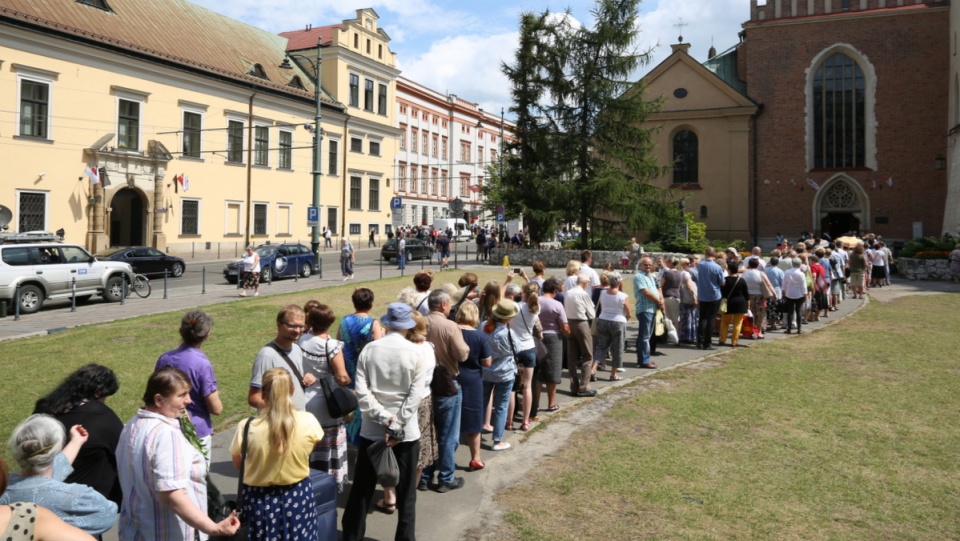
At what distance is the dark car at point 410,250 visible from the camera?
36.2 meters

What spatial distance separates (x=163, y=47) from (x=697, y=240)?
30383mm

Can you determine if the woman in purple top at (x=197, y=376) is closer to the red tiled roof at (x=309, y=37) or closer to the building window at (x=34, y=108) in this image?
the building window at (x=34, y=108)

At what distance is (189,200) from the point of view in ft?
124

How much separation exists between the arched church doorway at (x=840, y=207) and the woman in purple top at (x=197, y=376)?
1616 inches

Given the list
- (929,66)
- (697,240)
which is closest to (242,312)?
(697,240)

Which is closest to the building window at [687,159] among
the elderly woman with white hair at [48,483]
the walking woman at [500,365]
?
the walking woman at [500,365]

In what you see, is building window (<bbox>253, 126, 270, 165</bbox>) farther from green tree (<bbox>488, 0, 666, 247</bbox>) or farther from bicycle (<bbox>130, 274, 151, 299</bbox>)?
bicycle (<bbox>130, 274, 151, 299</bbox>)

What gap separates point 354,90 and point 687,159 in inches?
987

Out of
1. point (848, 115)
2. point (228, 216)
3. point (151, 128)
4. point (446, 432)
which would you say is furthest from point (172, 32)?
point (446, 432)

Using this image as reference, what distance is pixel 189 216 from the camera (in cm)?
3784

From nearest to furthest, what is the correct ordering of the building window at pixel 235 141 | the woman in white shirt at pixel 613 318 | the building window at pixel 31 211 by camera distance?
the woman in white shirt at pixel 613 318 < the building window at pixel 31 211 < the building window at pixel 235 141

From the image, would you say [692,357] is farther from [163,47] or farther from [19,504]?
[163,47]

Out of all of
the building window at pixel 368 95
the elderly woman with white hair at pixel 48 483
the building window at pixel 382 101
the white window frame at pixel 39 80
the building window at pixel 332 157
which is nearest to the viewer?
the elderly woman with white hair at pixel 48 483

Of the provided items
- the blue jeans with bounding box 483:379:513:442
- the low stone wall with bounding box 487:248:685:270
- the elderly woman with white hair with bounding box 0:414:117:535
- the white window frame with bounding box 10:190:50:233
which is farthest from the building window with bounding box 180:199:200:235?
the elderly woman with white hair with bounding box 0:414:117:535
